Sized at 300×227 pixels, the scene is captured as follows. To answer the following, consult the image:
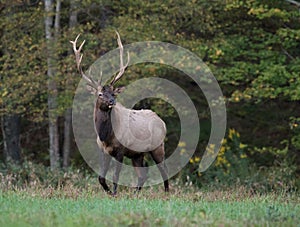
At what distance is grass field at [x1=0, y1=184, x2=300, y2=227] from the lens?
7.25 metres

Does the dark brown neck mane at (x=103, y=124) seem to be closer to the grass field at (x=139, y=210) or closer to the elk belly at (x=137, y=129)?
the elk belly at (x=137, y=129)

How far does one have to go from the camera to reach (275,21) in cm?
2047

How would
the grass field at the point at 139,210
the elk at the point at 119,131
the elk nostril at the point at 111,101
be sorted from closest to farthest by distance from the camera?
the grass field at the point at 139,210 < the elk nostril at the point at 111,101 < the elk at the point at 119,131

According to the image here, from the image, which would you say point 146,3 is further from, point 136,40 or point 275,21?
point 275,21

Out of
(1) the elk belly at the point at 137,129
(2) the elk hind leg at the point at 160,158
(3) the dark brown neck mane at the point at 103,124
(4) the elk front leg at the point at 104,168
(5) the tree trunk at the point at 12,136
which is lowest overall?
(5) the tree trunk at the point at 12,136

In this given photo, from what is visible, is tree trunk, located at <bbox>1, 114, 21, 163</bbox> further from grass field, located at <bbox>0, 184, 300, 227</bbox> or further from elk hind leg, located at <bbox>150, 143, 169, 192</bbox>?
grass field, located at <bbox>0, 184, 300, 227</bbox>

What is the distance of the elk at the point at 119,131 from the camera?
12747 mm

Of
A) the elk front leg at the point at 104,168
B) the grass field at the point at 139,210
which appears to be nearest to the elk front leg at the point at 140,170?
the elk front leg at the point at 104,168

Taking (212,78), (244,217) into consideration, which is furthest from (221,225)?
(212,78)

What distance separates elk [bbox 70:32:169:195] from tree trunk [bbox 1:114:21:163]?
9.09 meters

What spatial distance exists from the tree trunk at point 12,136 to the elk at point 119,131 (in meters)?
9.09

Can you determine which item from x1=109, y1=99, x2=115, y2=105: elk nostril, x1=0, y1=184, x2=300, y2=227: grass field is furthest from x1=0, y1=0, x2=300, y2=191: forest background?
x1=0, y1=184, x2=300, y2=227: grass field

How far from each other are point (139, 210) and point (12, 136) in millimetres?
14471

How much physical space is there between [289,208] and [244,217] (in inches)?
56.2
